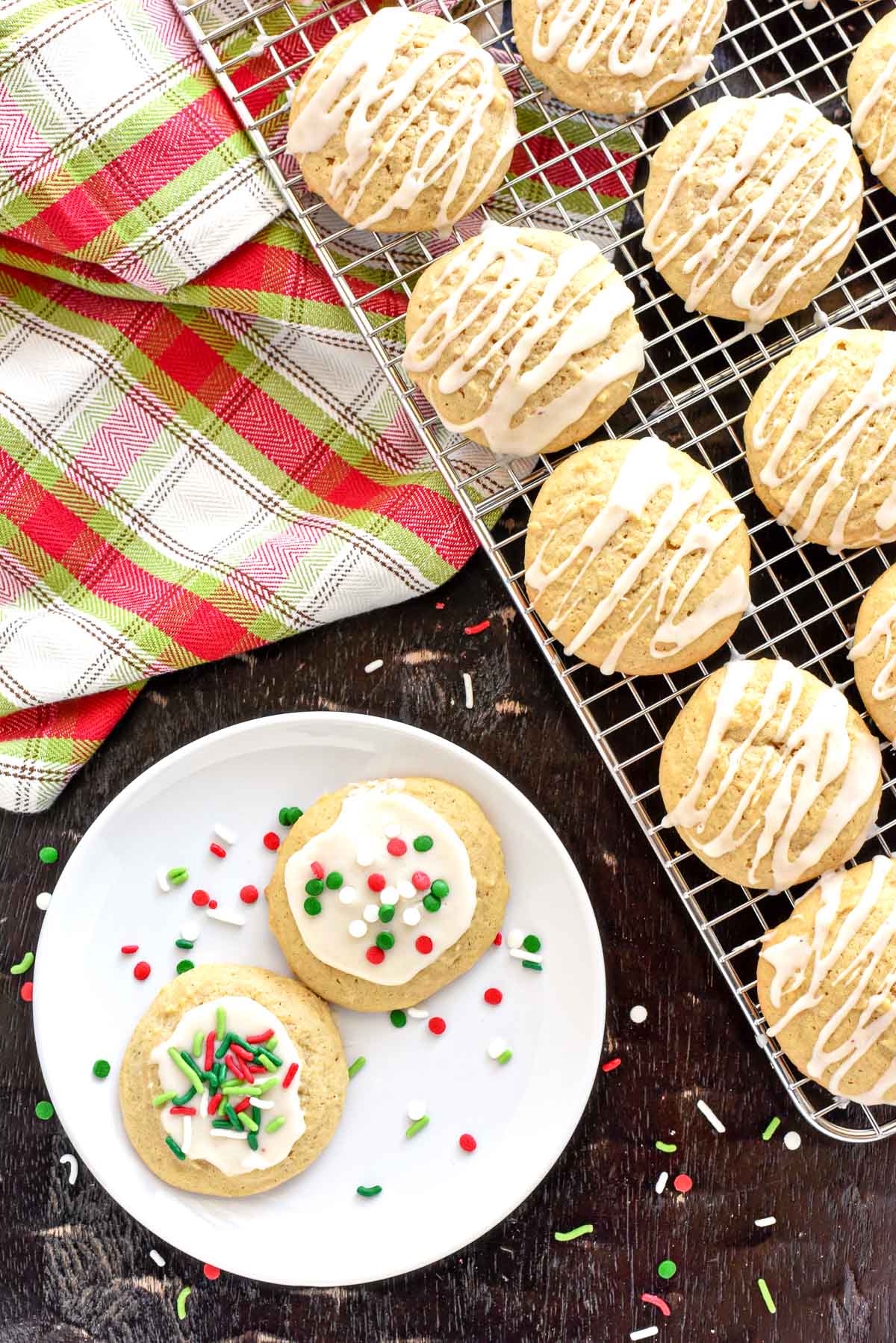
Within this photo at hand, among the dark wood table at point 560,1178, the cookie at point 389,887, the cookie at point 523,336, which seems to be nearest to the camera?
the cookie at point 523,336

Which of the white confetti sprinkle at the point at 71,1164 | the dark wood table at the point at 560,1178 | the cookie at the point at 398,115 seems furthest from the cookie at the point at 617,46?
the white confetti sprinkle at the point at 71,1164

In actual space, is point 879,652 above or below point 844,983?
above

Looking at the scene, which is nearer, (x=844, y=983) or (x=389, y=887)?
(x=844, y=983)

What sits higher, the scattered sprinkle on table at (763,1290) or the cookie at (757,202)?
the cookie at (757,202)

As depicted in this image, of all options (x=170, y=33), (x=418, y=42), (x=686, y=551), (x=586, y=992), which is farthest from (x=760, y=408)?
(x=170, y=33)

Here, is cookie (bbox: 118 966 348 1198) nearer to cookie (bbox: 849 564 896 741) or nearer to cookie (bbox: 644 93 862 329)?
cookie (bbox: 849 564 896 741)

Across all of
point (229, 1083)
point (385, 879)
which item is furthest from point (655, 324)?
point (229, 1083)

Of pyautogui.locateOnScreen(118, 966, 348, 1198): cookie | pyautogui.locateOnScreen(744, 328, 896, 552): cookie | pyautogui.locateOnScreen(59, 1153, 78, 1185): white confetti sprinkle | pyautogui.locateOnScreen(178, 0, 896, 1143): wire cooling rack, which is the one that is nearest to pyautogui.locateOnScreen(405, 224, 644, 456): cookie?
pyautogui.locateOnScreen(178, 0, 896, 1143): wire cooling rack

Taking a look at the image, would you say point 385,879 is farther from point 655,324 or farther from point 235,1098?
point 655,324

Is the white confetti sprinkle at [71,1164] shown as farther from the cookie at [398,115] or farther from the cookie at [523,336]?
the cookie at [398,115]
